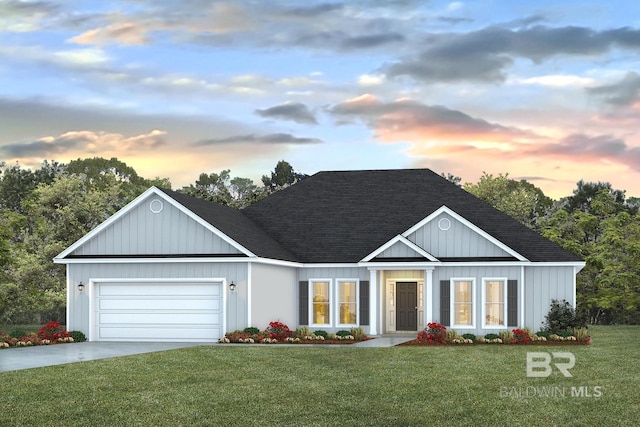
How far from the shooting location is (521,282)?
33844 mm

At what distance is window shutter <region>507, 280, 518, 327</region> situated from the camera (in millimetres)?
33844

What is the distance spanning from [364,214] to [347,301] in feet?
16.2

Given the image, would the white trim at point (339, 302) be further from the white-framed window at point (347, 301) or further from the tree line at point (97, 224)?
the tree line at point (97, 224)

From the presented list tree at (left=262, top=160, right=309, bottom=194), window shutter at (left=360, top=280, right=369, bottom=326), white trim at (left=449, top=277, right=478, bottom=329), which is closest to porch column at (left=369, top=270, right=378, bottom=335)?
window shutter at (left=360, top=280, right=369, bottom=326)

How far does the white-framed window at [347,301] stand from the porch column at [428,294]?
277cm

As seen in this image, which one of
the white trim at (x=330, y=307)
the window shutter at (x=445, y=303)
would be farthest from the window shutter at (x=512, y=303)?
the white trim at (x=330, y=307)

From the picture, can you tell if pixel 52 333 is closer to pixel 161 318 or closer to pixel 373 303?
pixel 161 318

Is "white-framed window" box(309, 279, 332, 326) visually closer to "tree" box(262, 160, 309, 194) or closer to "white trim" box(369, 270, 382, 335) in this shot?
"white trim" box(369, 270, 382, 335)

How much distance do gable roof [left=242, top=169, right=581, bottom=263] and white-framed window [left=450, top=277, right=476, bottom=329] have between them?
2511 mm

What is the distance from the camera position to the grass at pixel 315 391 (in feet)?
47.4

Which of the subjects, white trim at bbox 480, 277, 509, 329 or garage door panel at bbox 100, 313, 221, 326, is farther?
white trim at bbox 480, 277, 509, 329

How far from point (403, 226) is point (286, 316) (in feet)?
21.2

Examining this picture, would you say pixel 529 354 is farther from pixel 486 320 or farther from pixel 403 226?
pixel 403 226

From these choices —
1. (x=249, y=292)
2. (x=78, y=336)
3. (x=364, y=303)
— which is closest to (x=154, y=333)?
(x=78, y=336)
